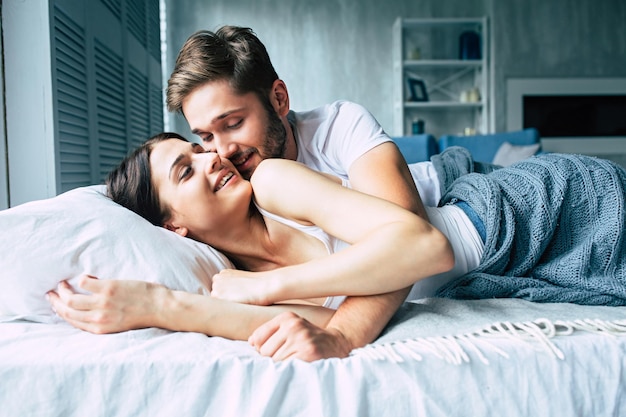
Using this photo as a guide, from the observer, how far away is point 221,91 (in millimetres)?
1564

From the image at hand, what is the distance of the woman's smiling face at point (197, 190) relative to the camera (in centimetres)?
131

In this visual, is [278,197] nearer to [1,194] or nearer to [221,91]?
[221,91]

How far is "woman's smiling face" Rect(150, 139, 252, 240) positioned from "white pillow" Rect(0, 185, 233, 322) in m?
0.10

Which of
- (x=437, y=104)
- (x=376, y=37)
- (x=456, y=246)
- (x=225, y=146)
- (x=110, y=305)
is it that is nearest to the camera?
(x=110, y=305)

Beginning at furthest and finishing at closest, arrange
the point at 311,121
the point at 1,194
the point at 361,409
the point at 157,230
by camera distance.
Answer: the point at 1,194, the point at 311,121, the point at 157,230, the point at 361,409

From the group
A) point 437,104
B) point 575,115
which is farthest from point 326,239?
point 575,115

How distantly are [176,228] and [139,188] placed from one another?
0.13 meters

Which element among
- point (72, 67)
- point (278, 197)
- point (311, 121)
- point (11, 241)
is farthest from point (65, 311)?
point (72, 67)

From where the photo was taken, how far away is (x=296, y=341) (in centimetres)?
94

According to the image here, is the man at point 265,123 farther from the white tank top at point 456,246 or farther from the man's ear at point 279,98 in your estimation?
the white tank top at point 456,246

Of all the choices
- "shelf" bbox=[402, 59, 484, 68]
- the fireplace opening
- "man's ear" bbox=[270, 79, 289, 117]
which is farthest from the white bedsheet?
the fireplace opening

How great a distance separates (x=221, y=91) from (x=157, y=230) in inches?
19.7

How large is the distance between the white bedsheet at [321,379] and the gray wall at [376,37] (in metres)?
5.40

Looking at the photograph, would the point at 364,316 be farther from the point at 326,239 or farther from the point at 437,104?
the point at 437,104
